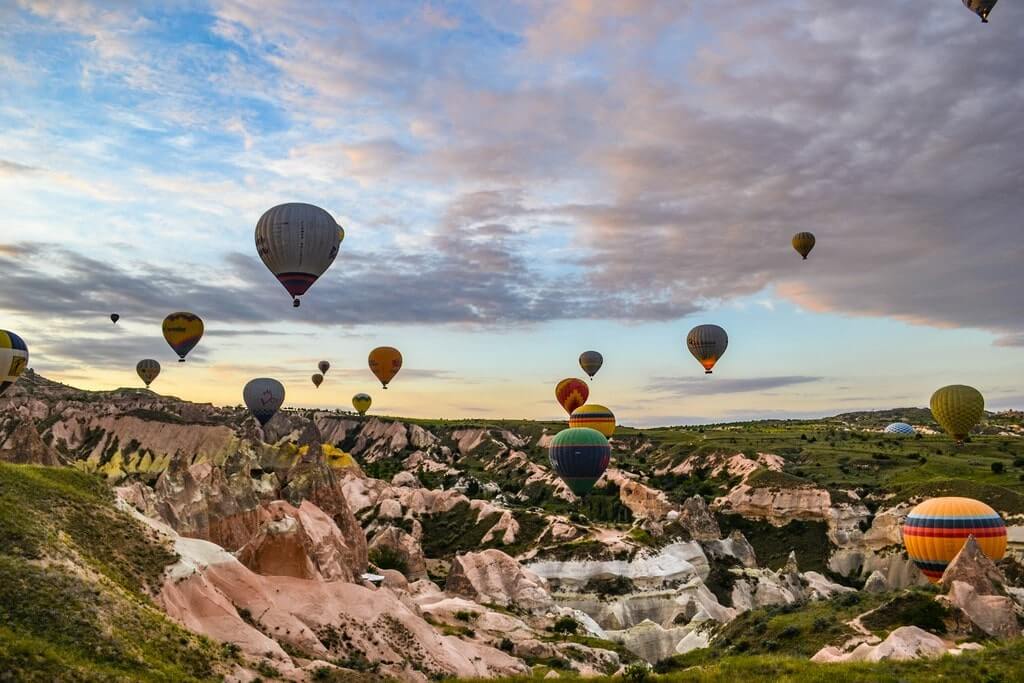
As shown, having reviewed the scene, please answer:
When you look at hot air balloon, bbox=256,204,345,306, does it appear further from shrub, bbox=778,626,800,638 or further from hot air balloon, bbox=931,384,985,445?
hot air balloon, bbox=931,384,985,445

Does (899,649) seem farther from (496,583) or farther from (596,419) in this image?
(596,419)

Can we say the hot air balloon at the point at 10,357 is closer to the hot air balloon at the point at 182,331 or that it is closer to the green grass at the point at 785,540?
the hot air balloon at the point at 182,331

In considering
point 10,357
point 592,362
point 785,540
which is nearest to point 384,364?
point 592,362

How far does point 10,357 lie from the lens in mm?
60531

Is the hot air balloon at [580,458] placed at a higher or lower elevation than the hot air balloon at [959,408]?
lower

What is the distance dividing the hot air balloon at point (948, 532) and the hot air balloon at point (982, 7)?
32.7 metres

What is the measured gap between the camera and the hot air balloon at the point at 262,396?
401ft

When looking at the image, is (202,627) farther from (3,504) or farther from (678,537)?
(678,537)

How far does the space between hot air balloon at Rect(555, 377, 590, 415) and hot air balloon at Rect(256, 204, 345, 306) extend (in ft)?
206

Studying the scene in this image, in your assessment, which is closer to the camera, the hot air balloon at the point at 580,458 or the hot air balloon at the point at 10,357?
the hot air balloon at the point at 10,357

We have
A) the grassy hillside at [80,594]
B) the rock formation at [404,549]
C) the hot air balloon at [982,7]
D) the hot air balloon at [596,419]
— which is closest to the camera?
the grassy hillside at [80,594]

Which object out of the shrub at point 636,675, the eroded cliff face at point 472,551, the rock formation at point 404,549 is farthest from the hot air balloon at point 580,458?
the shrub at point 636,675

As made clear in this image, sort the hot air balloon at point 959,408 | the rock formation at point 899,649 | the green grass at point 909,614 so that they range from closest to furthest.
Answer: the rock formation at point 899,649, the green grass at point 909,614, the hot air balloon at point 959,408

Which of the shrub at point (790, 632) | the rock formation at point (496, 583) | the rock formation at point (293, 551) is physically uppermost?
the rock formation at point (293, 551)
